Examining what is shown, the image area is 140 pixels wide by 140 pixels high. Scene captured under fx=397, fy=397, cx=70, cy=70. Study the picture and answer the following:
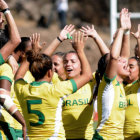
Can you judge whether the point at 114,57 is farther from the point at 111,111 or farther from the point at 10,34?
the point at 10,34

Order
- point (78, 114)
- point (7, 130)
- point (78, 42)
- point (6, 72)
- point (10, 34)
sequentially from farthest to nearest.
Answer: point (78, 114) < point (7, 130) < point (6, 72) < point (78, 42) < point (10, 34)

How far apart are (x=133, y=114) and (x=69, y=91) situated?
1464 millimetres

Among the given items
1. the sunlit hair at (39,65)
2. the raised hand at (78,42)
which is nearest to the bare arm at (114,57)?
the raised hand at (78,42)

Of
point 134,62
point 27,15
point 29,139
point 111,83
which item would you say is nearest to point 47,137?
point 29,139

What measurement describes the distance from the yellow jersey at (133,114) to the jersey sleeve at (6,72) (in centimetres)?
169

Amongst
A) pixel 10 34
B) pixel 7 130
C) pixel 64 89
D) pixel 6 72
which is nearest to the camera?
pixel 64 89

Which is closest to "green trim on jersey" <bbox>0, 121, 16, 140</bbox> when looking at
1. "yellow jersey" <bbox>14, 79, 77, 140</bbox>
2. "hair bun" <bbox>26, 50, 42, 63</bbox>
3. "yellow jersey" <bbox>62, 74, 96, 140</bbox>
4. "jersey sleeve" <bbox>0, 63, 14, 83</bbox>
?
"yellow jersey" <bbox>14, 79, 77, 140</bbox>

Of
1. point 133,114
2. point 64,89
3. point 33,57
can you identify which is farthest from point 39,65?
point 133,114

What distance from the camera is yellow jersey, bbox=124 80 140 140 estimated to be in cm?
511

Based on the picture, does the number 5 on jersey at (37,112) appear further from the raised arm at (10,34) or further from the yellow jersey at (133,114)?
the yellow jersey at (133,114)

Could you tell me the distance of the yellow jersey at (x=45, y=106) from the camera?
4.04m

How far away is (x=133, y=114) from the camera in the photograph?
17.0ft

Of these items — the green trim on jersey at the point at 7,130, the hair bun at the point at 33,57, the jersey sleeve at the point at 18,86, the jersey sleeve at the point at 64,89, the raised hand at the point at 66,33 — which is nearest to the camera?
the jersey sleeve at the point at 64,89

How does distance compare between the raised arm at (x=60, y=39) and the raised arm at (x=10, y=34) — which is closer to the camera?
the raised arm at (x=10, y=34)
